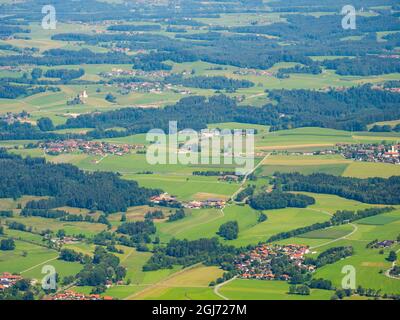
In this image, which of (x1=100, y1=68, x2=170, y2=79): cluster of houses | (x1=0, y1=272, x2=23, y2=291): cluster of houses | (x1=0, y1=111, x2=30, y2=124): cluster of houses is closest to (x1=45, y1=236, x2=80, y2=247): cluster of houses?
(x1=0, y1=272, x2=23, y2=291): cluster of houses

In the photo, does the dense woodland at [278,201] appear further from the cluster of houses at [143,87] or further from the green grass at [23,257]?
the cluster of houses at [143,87]

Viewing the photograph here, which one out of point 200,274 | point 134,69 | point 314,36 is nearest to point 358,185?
point 200,274

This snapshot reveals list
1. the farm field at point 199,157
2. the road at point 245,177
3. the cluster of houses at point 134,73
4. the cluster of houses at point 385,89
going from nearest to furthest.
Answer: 1. the farm field at point 199,157
2. the road at point 245,177
3. the cluster of houses at point 385,89
4. the cluster of houses at point 134,73

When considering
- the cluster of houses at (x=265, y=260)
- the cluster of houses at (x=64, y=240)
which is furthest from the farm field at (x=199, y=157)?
the cluster of houses at (x=265, y=260)

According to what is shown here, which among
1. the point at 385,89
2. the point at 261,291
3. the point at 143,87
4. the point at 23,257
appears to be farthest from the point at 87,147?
the point at 261,291

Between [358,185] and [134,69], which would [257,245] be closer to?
[358,185]

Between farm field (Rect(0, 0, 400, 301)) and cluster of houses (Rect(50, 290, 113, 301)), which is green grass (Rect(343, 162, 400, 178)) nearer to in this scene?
farm field (Rect(0, 0, 400, 301))

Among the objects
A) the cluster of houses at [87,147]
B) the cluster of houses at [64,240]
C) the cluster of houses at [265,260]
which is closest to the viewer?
the cluster of houses at [265,260]
